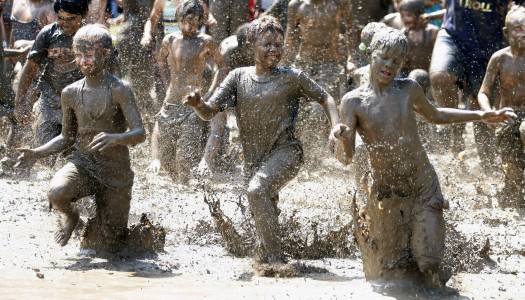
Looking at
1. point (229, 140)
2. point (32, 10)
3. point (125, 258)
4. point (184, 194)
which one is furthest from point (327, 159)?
point (125, 258)

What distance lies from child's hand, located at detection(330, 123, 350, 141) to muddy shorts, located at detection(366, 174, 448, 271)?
1.57ft

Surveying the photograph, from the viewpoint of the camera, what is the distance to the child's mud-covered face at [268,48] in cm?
820

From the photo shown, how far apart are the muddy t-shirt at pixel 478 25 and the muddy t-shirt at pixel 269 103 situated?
3.73 m

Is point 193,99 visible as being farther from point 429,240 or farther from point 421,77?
point 421,77

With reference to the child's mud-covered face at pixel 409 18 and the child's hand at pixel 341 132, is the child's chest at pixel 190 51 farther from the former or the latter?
the child's hand at pixel 341 132

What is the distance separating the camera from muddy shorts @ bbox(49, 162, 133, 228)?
8.02 meters

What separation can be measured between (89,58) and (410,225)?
2235 mm

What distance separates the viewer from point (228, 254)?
27.9 ft

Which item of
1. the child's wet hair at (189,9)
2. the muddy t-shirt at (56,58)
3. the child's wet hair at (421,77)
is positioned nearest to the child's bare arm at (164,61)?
the child's wet hair at (189,9)

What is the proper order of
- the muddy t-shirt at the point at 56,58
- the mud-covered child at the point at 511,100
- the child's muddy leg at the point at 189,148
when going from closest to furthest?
the muddy t-shirt at the point at 56,58
the mud-covered child at the point at 511,100
the child's muddy leg at the point at 189,148

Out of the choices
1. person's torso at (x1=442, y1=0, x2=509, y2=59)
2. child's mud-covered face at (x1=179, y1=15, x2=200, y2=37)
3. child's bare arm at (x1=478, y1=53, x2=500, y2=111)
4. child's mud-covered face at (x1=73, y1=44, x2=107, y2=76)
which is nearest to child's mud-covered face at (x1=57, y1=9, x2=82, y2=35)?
child's mud-covered face at (x1=73, y1=44, x2=107, y2=76)

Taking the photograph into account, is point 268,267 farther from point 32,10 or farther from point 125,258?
point 32,10

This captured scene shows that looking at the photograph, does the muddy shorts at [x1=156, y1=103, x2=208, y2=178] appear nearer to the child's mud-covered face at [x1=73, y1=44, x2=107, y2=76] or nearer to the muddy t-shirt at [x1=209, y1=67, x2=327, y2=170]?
the muddy t-shirt at [x1=209, y1=67, x2=327, y2=170]

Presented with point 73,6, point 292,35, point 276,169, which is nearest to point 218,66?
point 292,35
